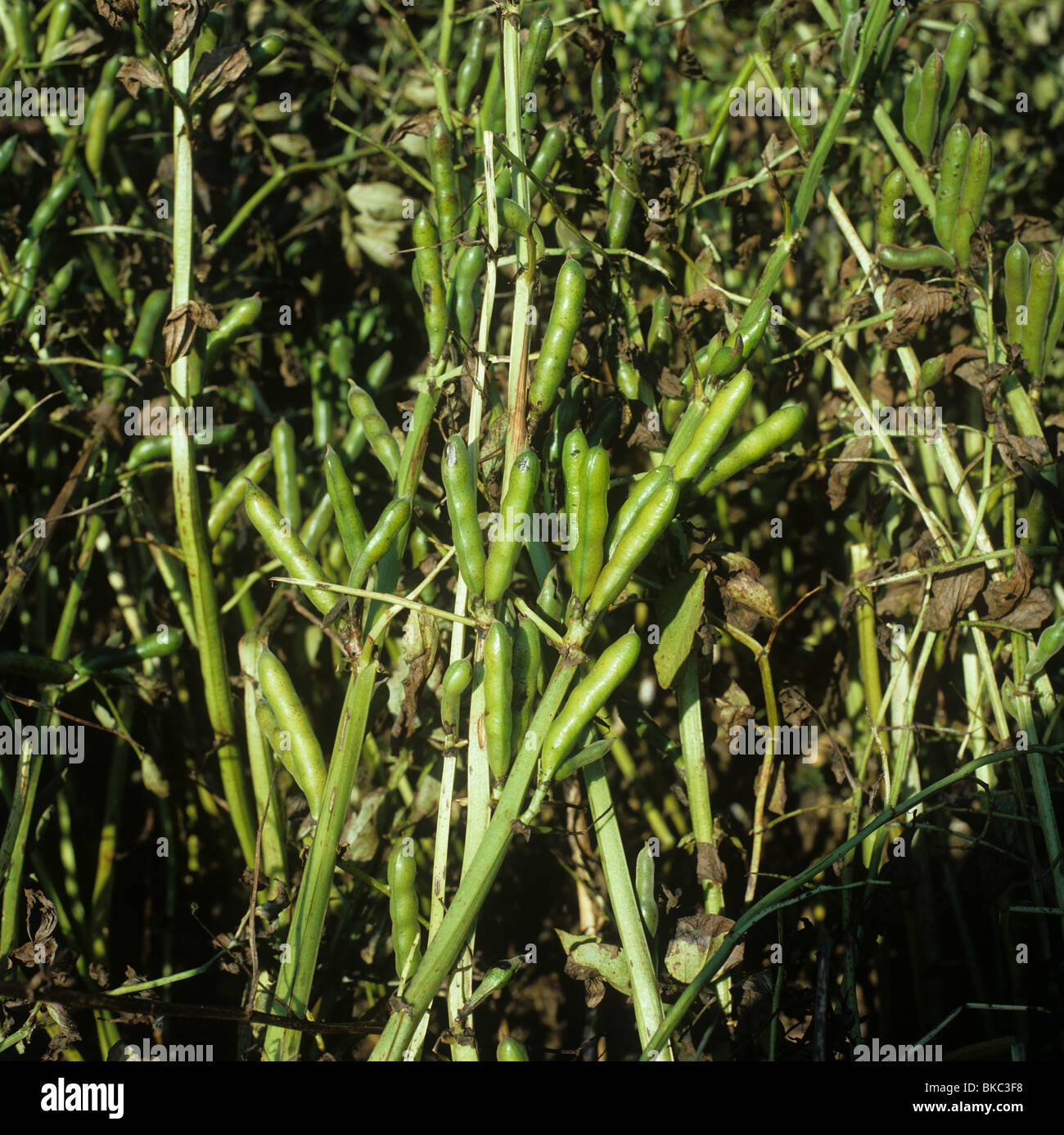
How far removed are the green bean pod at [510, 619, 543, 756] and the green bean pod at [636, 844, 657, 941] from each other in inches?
8.6

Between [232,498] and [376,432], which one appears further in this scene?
[232,498]

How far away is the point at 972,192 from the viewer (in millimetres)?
1220

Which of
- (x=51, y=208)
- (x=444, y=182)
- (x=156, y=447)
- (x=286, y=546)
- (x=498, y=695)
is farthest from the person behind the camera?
(x=51, y=208)

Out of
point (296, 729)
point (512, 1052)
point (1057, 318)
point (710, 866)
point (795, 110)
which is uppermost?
point (795, 110)

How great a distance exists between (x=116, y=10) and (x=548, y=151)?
1.80ft

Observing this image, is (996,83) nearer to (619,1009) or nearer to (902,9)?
(902,9)

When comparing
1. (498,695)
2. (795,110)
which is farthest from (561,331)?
(795,110)

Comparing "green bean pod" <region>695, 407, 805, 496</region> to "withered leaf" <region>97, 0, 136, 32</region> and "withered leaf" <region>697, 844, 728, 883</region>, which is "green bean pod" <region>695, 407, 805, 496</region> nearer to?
"withered leaf" <region>697, 844, 728, 883</region>

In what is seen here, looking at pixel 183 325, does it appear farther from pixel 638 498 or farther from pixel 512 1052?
pixel 512 1052

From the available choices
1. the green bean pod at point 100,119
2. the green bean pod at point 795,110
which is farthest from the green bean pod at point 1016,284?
the green bean pod at point 100,119

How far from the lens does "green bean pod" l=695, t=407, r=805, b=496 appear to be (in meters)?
1.03

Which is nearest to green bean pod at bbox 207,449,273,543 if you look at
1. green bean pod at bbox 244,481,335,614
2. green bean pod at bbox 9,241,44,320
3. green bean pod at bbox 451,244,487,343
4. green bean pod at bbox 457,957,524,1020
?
green bean pod at bbox 244,481,335,614

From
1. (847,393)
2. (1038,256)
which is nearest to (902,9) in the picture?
(1038,256)

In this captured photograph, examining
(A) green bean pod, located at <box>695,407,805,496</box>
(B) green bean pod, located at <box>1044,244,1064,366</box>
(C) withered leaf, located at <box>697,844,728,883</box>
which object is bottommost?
(C) withered leaf, located at <box>697,844,728,883</box>
